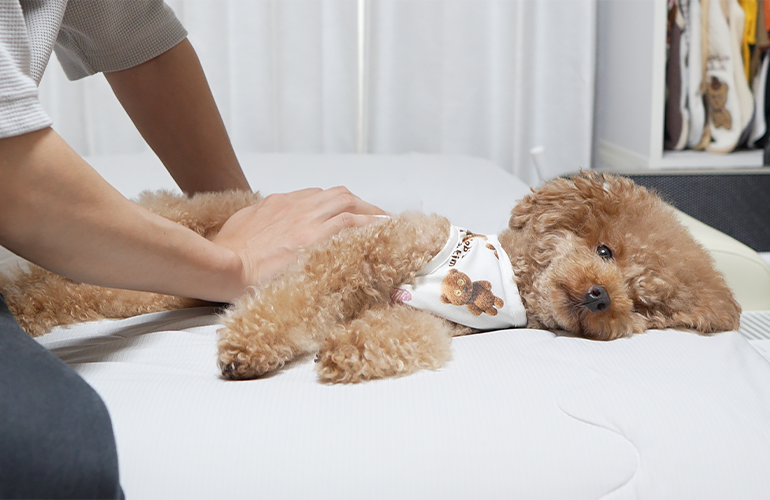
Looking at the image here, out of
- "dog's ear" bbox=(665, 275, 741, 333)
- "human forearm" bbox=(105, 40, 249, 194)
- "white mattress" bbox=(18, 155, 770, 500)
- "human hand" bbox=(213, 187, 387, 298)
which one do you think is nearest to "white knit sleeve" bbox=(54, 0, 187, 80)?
"human forearm" bbox=(105, 40, 249, 194)

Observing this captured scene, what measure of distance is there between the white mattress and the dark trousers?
0.26 ft

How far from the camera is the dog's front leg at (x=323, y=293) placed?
0.82 metres

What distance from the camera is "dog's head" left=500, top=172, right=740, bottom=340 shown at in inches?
38.0

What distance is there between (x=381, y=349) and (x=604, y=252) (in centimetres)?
44

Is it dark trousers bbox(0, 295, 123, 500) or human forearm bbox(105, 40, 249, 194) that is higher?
human forearm bbox(105, 40, 249, 194)

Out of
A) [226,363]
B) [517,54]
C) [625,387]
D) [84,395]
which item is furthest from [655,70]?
[84,395]

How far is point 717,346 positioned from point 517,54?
2301 millimetres

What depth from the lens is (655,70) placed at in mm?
2340

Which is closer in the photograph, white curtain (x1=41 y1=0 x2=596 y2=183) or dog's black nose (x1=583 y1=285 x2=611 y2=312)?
dog's black nose (x1=583 y1=285 x2=611 y2=312)

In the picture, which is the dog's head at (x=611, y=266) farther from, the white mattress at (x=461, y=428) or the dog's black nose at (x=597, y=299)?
the white mattress at (x=461, y=428)

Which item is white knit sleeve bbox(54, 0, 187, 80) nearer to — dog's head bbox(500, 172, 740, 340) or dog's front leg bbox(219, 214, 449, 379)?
dog's front leg bbox(219, 214, 449, 379)

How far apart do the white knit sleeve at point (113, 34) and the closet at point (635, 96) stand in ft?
5.09

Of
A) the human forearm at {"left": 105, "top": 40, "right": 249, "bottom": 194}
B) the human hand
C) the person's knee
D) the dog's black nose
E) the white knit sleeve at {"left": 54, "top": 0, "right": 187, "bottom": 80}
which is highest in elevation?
the white knit sleeve at {"left": 54, "top": 0, "right": 187, "bottom": 80}

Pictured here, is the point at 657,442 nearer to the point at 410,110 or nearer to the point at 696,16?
the point at 696,16
